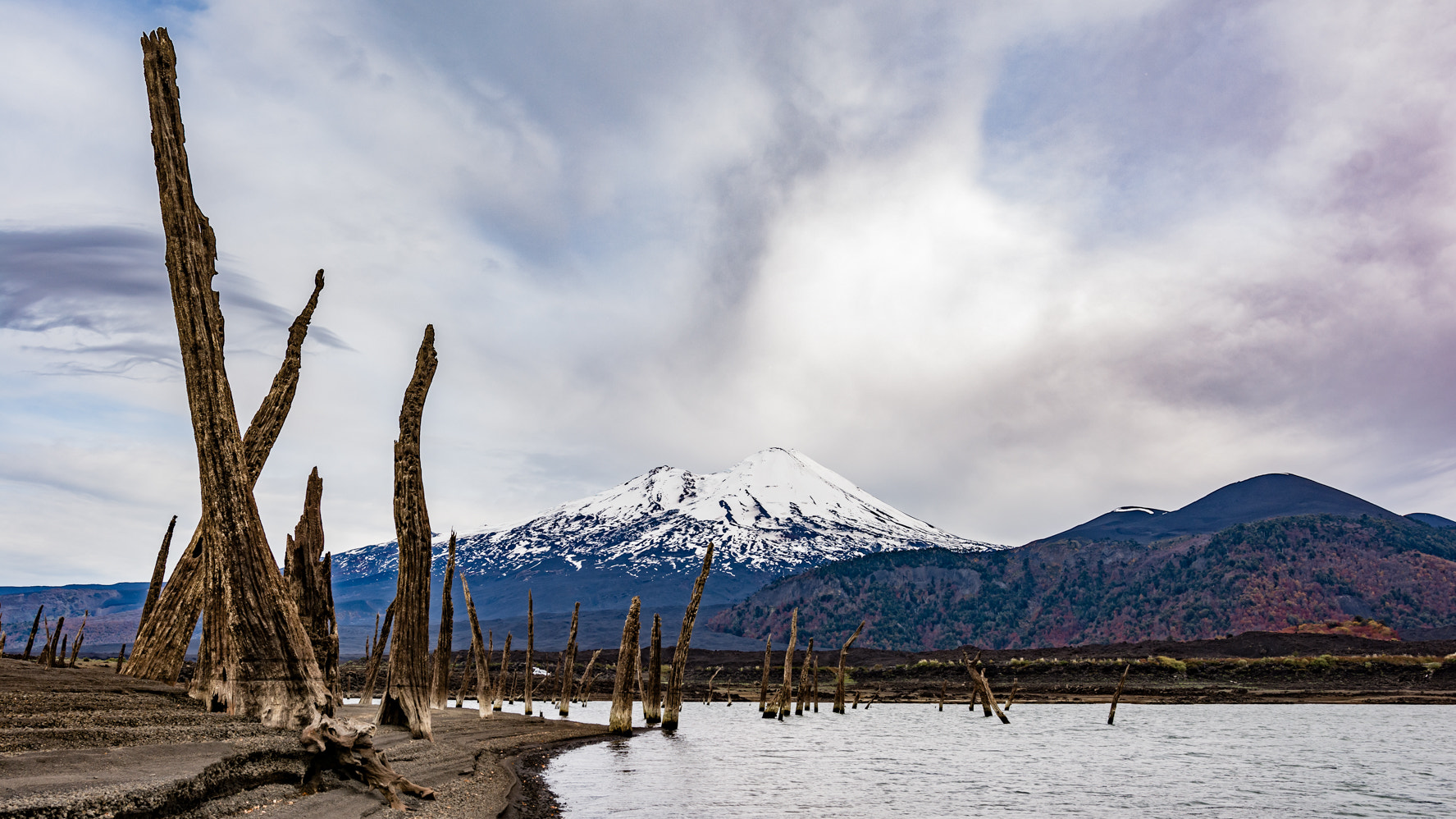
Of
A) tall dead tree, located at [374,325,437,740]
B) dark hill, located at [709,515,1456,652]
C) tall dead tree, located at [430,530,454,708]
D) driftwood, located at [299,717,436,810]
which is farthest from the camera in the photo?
dark hill, located at [709,515,1456,652]

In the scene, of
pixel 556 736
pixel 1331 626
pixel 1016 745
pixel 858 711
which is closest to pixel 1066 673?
pixel 858 711

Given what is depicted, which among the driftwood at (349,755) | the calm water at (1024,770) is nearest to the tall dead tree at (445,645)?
the calm water at (1024,770)

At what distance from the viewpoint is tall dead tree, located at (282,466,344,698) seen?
16.5m

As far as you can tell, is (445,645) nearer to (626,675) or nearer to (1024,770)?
(626,675)

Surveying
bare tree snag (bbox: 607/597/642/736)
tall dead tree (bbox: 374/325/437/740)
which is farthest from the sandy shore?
bare tree snag (bbox: 607/597/642/736)

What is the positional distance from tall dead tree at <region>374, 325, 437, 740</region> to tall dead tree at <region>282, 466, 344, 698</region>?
131 centimetres

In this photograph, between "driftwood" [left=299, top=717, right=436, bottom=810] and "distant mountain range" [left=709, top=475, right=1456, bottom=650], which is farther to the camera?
"distant mountain range" [left=709, top=475, right=1456, bottom=650]

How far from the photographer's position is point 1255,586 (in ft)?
337

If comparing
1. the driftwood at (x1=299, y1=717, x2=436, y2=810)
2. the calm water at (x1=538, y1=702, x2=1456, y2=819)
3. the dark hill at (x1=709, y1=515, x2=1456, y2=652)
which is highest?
the dark hill at (x1=709, y1=515, x2=1456, y2=652)

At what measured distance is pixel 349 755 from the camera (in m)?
9.45

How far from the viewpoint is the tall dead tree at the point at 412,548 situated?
1582cm

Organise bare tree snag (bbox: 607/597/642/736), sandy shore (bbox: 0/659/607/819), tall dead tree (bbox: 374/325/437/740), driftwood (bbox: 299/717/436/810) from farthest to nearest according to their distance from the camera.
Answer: bare tree snag (bbox: 607/597/642/736) → tall dead tree (bbox: 374/325/437/740) → driftwood (bbox: 299/717/436/810) → sandy shore (bbox: 0/659/607/819)

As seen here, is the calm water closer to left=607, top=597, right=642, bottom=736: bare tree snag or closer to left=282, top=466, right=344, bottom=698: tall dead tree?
left=607, top=597, right=642, bottom=736: bare tree snag

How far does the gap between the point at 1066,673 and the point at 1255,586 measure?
48.0 m
